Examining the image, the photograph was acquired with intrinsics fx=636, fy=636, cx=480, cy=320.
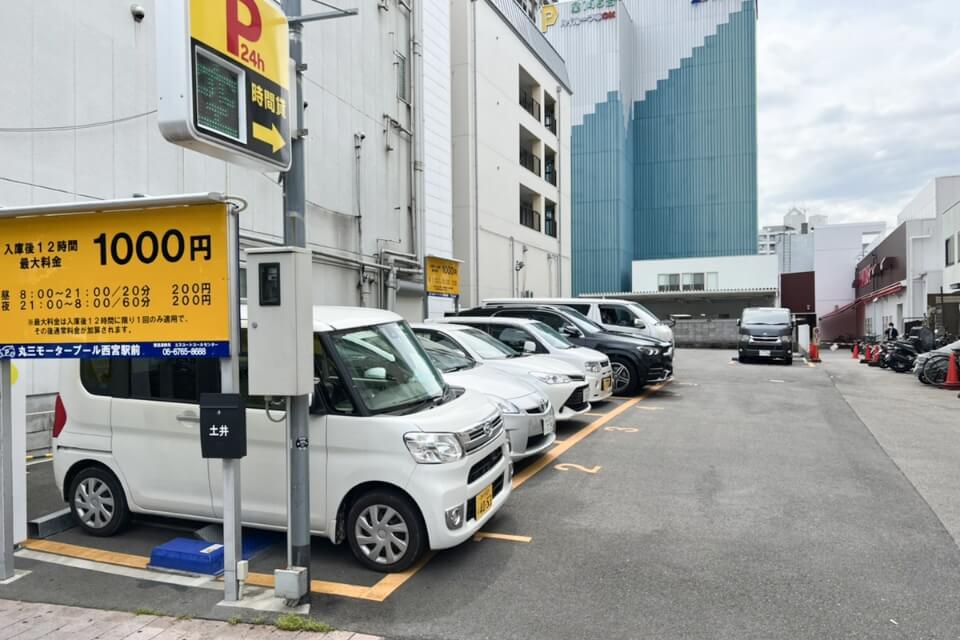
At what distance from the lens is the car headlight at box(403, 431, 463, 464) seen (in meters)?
4.09

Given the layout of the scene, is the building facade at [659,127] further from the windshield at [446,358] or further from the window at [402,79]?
the windshield at [446,358]

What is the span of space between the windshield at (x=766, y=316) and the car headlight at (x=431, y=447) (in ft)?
62.1

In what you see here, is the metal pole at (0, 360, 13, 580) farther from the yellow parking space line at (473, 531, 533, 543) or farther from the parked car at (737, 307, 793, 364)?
the parked car at (737, 307, 793, 364)

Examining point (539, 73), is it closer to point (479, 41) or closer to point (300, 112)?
point (479, 41)

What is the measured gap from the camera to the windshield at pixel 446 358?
7.82 m

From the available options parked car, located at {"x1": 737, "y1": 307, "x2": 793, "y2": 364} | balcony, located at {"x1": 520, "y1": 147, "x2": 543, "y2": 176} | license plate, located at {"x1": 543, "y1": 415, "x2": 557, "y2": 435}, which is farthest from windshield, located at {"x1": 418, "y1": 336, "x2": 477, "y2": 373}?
balcony, located at {"x1": 520, "y1": 147, "x2": 543, "y2": 176}

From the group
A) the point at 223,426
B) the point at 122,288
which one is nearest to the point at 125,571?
the point at 223,426

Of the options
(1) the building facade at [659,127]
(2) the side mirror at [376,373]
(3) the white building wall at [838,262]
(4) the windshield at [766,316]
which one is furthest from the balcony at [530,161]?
(3) the white building wall at [838,262]

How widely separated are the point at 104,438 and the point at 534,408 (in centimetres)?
384

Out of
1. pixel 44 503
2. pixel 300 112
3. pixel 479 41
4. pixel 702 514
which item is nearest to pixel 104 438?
pixel 44 503

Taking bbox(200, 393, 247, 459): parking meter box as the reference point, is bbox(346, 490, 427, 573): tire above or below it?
below

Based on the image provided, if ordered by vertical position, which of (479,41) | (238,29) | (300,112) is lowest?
(300,112)

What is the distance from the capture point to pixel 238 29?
361 centimetres

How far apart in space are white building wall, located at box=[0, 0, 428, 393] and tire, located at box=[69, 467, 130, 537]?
4082 mm
